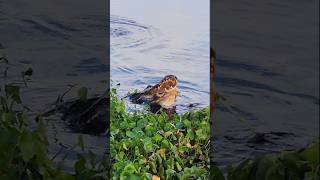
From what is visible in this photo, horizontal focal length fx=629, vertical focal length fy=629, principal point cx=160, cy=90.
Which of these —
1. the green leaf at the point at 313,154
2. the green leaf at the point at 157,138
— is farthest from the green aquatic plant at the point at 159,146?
the green leaf at the point at 313,154

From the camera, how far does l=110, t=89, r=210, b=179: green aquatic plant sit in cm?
221

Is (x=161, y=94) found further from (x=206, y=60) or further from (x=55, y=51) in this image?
(x=55, y=51)

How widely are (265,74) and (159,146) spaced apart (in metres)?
0.45

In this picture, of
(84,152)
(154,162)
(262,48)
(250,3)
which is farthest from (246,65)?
(84,152)

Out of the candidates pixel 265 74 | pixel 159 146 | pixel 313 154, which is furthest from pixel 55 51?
pixel 313 154

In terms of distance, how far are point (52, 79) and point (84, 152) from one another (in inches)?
11.5

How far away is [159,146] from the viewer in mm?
2229

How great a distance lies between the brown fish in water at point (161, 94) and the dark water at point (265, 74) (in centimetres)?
16

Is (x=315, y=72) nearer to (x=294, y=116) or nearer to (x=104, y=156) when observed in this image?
(x=294, y=116)

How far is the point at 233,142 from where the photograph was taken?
217 centimetres

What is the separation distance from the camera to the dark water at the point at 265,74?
208 cm

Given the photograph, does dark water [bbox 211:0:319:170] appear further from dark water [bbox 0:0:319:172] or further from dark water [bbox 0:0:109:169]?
dark water [bbox 0:0:109:169]

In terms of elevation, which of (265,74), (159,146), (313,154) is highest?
(265,74)

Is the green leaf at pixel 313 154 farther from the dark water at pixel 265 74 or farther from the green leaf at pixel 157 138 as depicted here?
the green leaf at pixel 157 138
